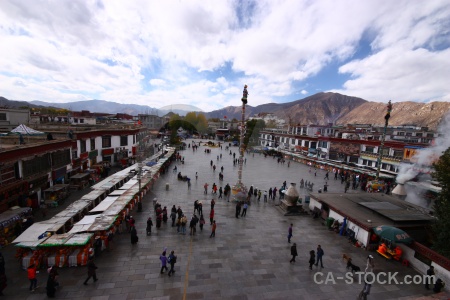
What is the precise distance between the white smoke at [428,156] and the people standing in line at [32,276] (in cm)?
2935

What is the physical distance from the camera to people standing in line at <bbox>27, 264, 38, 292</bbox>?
858 cm

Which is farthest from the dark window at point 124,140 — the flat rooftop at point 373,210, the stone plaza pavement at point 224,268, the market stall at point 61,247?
the flat rooftop at point 373,210

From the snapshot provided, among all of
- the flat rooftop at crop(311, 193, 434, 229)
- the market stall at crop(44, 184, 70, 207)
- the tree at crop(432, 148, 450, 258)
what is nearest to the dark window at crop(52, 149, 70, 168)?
the market stall at crop(44, 184, 70, 207)

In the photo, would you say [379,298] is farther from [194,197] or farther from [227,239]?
[194,197]

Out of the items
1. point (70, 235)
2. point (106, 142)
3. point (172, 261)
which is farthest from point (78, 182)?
point (172, 261)

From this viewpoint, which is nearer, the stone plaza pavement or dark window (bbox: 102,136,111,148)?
the stone plaza pavement

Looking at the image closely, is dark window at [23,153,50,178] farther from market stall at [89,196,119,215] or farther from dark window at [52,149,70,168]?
market stall at [89,196,119,215]

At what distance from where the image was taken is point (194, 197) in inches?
816

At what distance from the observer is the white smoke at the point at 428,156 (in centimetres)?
2292

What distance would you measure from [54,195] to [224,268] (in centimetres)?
1576

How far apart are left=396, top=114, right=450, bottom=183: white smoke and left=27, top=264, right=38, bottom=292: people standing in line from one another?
A: 96.3ft

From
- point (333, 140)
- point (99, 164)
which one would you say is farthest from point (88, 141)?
point (333, 140)

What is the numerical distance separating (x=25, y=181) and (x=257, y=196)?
18778mm

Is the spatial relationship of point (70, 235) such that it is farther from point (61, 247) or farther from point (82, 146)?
point (82, 146)
